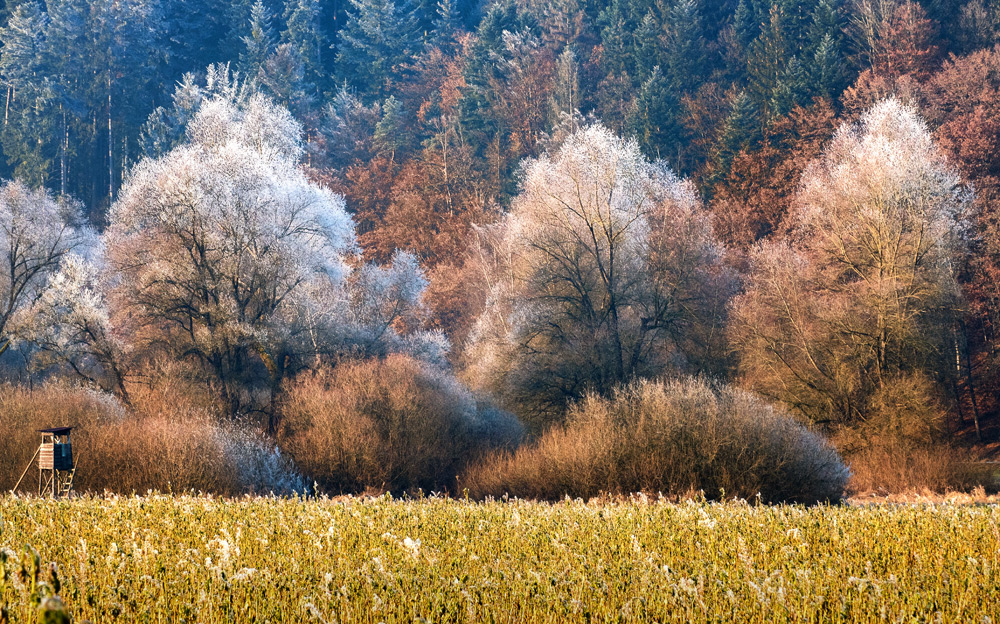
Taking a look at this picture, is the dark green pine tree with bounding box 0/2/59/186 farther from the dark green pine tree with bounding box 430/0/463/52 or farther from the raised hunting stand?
the raised hunting stand

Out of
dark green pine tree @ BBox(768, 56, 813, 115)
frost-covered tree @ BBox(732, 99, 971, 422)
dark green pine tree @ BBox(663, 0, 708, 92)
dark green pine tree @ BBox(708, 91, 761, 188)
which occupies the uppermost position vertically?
dark green pine tree @ BBox(663, 0, 708, 92)

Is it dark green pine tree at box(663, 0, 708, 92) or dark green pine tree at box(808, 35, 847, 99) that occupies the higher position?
dark green pine tree at box(663, 0, 708, 92)

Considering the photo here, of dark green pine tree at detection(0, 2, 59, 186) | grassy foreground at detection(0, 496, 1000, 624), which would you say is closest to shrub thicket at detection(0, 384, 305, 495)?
grassy foreground at detection(0, 496, 1000, 624)

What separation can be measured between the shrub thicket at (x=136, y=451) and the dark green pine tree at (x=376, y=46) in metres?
48.5

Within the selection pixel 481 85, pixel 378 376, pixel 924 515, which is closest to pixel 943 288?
pixel 378 376

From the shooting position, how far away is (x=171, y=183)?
3172 cm

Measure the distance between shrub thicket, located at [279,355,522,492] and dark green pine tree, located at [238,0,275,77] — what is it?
1699 inches

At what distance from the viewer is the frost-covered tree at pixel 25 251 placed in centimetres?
3522

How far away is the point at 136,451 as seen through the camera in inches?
819

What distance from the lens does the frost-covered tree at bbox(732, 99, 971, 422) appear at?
98.9 feet

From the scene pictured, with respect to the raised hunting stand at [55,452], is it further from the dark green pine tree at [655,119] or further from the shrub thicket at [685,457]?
the dark green pine tree at [655,119]

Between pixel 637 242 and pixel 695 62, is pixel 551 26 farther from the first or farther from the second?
pixel 637 242

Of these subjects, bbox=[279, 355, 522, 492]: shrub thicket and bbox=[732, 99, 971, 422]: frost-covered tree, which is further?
bbox=[732, 99, 971, 422]: frost-covered tree

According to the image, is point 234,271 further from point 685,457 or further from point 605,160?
point 685,457
